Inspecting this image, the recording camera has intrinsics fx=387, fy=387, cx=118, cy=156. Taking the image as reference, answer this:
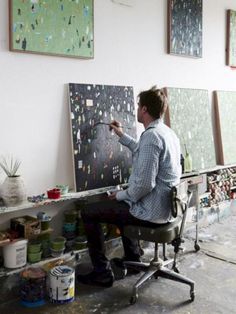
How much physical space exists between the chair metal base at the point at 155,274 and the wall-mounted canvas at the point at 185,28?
1.84 meters

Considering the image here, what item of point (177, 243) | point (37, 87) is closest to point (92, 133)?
point (37, 87)

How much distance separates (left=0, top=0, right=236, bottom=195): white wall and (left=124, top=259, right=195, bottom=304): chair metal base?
78 centimetres

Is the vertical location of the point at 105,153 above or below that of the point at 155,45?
below

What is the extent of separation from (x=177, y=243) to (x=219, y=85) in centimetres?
208

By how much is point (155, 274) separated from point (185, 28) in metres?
2.18

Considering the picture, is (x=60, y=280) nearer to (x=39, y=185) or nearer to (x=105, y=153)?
(x=39, y=185)

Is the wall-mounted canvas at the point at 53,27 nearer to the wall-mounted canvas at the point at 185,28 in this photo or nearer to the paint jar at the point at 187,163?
the wall-mounted canvas at the point at 185,28

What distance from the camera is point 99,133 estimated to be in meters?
2.85

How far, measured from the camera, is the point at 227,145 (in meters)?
4.05

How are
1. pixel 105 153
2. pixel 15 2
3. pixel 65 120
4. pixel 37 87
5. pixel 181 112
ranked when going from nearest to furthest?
pixel 15 2
pixel 37 87
pixel 65 120
pixel 105 153
pixel 181 112

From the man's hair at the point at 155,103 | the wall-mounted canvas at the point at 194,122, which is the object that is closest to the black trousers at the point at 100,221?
the man's hair at the point at 155,103

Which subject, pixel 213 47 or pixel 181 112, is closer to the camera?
pixel 181 112

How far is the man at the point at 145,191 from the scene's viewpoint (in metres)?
2.35

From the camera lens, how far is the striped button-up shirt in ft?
7.66
